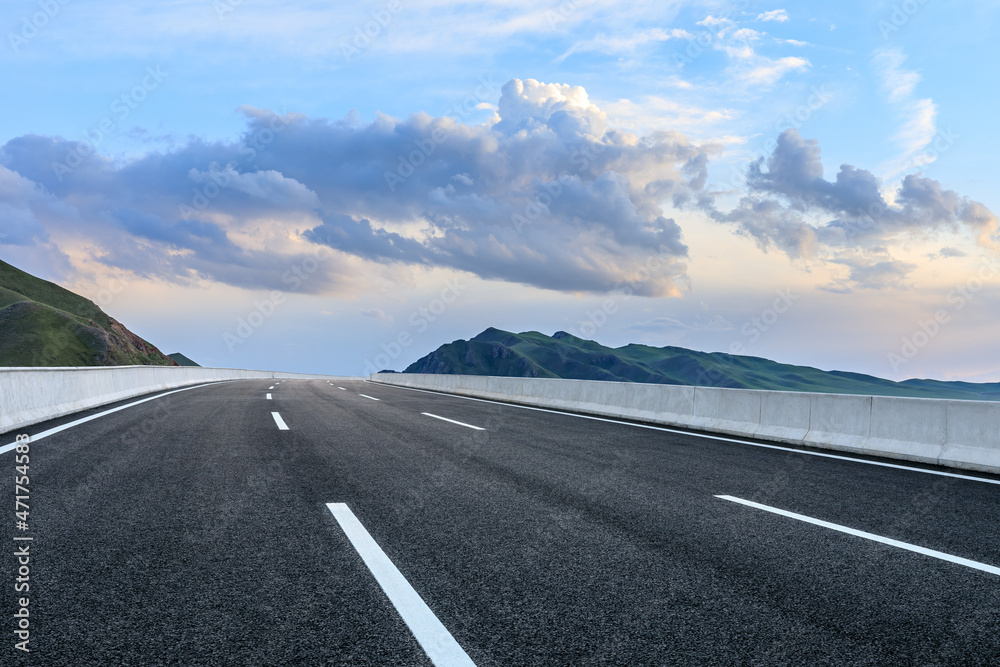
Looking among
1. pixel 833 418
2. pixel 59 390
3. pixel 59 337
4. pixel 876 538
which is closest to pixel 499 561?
pixel 876 538

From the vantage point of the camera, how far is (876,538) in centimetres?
503

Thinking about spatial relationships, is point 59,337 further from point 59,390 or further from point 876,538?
point 876,538

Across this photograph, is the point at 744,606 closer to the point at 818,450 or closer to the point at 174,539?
the point at 174,539

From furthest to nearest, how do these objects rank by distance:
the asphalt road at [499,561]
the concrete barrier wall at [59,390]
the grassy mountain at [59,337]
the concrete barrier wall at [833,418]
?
the grassy mountain at [59,337] → the concrete barrier wall at [59,390] → the concrete barrier wall at [833,418] → the asphalt road at [499,561]

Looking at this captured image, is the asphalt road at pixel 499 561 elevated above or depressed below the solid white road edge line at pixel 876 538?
below

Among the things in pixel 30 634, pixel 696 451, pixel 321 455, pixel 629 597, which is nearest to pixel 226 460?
pixel 321 455

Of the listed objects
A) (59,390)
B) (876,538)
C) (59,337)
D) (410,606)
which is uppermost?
(59,337)

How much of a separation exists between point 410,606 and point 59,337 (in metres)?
151

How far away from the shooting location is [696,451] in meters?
9.82

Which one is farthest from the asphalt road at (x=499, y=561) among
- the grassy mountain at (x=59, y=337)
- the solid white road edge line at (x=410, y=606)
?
the grassy mountain at (x=59, y=337)

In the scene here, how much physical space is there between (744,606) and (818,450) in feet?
25.8

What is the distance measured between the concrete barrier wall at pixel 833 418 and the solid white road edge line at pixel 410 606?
8090 millimetres

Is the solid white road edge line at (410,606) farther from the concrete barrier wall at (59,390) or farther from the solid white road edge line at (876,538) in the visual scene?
the concrete barrier wall at (59,390)

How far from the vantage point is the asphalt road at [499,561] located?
2979mm
